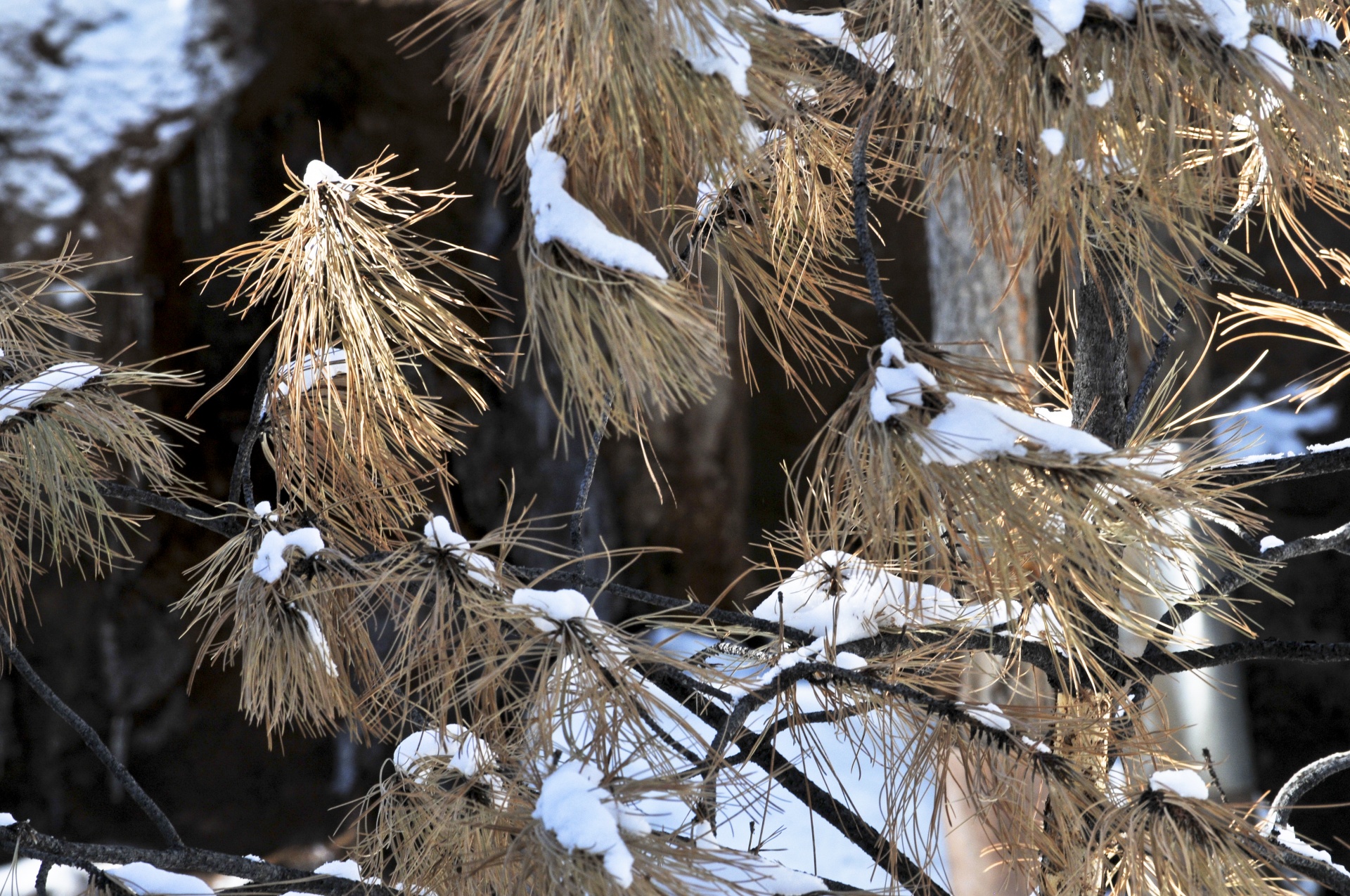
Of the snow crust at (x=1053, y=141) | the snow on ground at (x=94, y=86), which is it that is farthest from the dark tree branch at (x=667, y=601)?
the snow on ground at (x=94, y=86)

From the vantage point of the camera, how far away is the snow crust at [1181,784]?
516 millimetres

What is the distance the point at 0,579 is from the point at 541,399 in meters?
2.02

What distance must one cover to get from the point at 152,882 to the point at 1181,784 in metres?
0.62

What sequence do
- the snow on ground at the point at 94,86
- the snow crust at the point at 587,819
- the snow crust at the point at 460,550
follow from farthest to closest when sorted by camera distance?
1. the snow on ground at the point at 94,86
2. the snow crust at the point at 460,550
3. the snow crust at the point at 587,819

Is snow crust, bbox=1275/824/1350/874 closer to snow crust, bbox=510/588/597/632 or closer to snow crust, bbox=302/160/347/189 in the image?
snow crust, bbox=510/588/597/632

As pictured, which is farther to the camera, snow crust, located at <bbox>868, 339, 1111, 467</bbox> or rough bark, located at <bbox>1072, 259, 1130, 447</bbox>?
rough bark, located at <bbox>1072, 259, 1130, 447</bbox>

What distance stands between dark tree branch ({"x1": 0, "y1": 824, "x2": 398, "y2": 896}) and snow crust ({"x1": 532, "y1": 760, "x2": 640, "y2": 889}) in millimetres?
278

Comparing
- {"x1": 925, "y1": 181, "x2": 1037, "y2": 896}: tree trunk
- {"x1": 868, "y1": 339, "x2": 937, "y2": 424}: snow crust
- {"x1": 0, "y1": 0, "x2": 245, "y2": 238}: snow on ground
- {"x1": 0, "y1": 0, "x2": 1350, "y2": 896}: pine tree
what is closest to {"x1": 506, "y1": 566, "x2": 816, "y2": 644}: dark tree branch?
{"x1": 0, "y1": 0, "x2": 1350, "y2": 896}: pine tree

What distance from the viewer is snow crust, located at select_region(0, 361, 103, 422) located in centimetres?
68

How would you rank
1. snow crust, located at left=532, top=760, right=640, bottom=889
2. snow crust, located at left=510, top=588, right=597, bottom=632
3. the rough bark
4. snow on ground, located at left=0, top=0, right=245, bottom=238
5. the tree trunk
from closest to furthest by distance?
1. snow crust, located at left=532, top=760, right=640, bottom=889
2. snow crust, located at left=510, top=588, right=597, bottom=632
3. the rough bark
4. the tree trunk
5. snow on ground, located at left=0, top=0, right=245, bottom=238

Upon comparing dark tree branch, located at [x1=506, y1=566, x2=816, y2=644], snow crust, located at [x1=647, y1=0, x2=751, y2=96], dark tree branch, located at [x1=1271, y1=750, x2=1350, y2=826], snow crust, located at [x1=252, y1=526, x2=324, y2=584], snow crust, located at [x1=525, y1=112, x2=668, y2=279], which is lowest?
dark tree branch, located at [x1=1271, y1=750, x2=1350, y2=826]

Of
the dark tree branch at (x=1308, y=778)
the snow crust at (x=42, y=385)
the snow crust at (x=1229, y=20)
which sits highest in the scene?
the snow crust at (x=1229, y=20)

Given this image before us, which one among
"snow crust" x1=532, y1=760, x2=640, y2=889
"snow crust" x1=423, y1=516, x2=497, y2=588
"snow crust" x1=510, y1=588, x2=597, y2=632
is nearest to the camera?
"snow crust" x1=532, y1=760, x2=640, y2=889

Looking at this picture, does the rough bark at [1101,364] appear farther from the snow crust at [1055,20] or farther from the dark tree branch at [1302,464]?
the snow crust at [1055,20]
